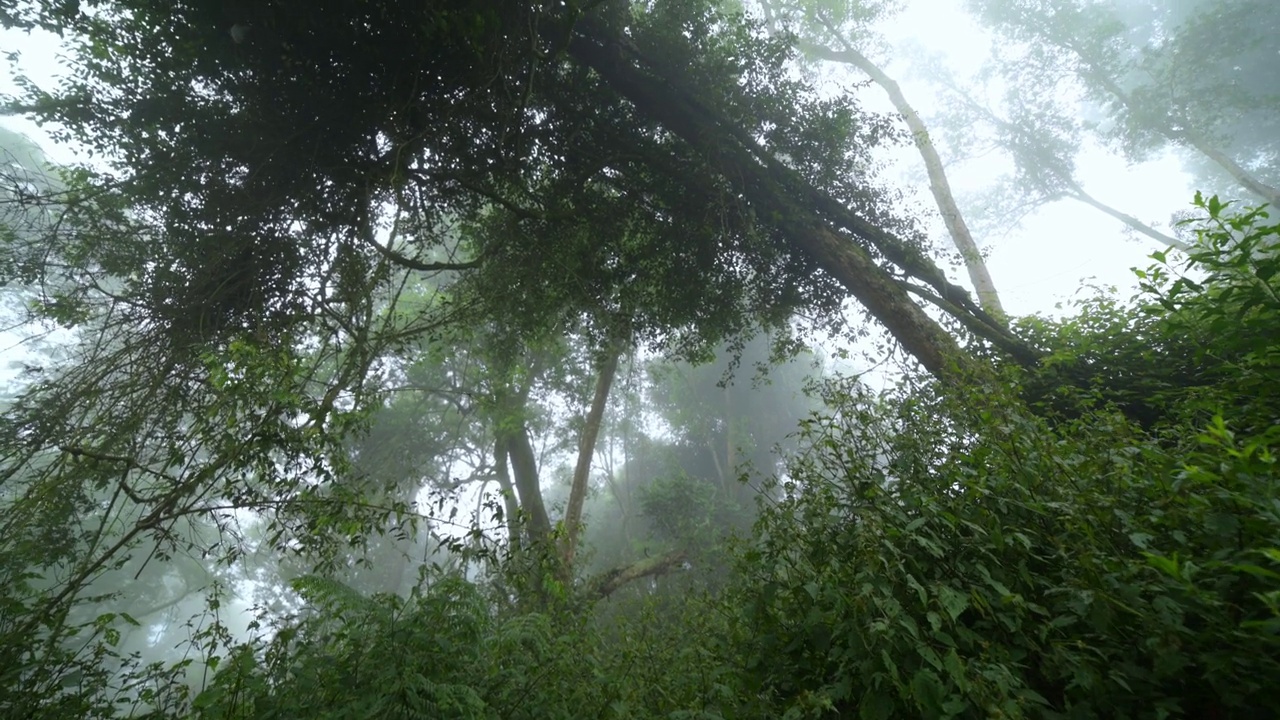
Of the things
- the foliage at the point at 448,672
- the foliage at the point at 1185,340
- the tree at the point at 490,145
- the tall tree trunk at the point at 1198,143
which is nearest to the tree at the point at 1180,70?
the tall tree trunk at the point at 1198,143

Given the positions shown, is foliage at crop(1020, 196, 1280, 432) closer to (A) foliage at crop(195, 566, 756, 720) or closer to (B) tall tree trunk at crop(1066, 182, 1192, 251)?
(A) foliage at crop(195, 566, 756, 720)

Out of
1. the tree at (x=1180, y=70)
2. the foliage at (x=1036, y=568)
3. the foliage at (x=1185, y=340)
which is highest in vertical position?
the tree at (x=1180, y=70)

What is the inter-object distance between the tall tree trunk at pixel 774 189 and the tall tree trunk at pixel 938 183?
4.95ft

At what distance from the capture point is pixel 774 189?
7594 mm

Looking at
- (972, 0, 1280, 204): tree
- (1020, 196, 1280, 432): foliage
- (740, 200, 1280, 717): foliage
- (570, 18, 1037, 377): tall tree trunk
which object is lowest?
(740, 200, 1280, 717): foliage

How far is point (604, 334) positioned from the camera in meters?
8.32

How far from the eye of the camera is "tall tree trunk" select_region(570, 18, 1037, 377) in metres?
7.09

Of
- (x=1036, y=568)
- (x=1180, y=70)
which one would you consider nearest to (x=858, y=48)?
(x=1180, y=70)

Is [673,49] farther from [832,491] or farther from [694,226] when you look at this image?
[832,491]

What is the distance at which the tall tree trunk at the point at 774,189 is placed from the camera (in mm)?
7090

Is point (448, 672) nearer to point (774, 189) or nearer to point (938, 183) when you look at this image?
point (774, 189)

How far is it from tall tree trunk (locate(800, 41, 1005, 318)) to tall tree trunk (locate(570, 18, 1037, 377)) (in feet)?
4.95

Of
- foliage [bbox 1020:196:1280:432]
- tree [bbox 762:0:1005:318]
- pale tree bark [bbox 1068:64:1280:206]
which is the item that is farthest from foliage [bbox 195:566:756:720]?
pale tree bark [bbox 1068:64:1280:206]

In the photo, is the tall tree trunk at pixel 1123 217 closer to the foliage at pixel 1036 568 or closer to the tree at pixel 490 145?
the tree at pixel 490 145
